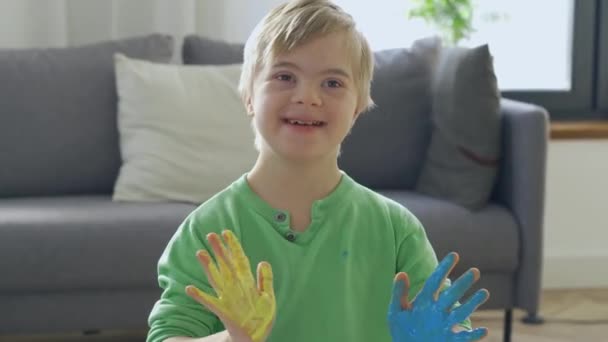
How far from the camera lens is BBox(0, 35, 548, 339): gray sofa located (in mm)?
2469

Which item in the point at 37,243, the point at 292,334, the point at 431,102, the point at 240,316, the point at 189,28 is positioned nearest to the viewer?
the point at 240,316

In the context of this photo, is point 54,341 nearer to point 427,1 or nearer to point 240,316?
point 427,1

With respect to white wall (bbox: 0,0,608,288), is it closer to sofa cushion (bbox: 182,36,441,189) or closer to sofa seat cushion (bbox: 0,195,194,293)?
sofa cushion (bbox: 182,36,441,189)

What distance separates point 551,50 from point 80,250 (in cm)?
201

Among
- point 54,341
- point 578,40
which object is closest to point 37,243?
point 54,341

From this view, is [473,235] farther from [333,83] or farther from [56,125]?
[333,83]

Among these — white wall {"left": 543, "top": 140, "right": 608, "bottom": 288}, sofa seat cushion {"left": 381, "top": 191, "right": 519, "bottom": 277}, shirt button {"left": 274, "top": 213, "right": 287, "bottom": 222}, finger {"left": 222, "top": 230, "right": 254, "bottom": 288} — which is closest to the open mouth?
shirt button {"left": 274, "top": 213, "right": 287, "bottom": 222}

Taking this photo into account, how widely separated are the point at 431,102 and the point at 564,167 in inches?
28.9

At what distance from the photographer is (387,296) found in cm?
119

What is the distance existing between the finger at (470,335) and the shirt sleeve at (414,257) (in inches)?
6.3

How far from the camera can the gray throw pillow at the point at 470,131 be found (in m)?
2.81

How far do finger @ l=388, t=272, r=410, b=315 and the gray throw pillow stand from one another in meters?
1.76

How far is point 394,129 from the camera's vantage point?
302cm

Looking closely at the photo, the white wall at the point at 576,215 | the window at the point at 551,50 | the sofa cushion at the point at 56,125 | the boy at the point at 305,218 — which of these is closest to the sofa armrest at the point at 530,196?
the white wall at the point at 576,215
